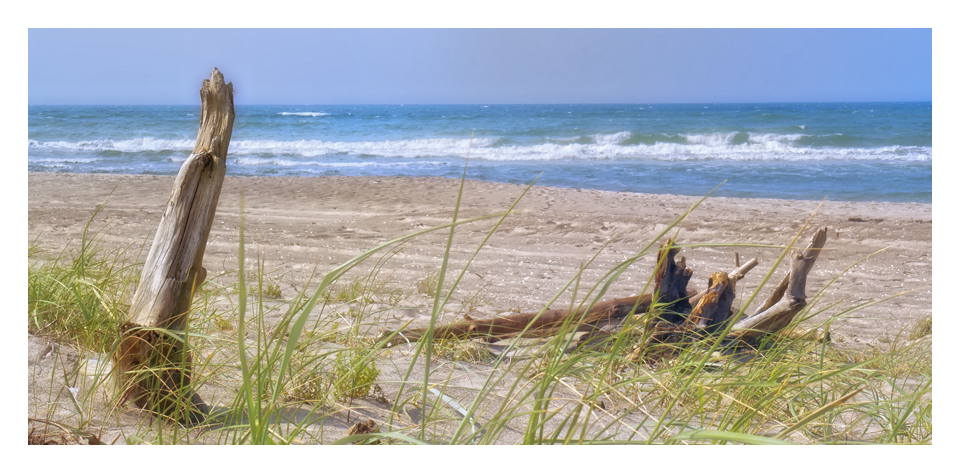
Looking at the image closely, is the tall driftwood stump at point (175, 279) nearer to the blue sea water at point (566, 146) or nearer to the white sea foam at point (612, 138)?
the blue sea water at point (566, 146)

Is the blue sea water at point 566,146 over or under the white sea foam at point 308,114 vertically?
under

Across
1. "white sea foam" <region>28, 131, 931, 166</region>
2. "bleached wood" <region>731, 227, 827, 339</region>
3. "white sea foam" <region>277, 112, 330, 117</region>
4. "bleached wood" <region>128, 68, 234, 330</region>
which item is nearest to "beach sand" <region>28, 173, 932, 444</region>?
"bleached wood" <region>731, 227, 827, 339</region>

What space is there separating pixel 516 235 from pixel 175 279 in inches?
177

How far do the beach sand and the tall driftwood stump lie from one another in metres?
1.00

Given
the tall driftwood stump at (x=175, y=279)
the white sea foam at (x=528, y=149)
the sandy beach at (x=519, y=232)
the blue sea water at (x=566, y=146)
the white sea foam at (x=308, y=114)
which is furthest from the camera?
the white sea foam at (x=308, y=114)

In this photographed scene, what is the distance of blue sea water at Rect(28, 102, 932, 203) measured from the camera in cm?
1027

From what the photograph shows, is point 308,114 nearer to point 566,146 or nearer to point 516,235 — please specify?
point 566,146

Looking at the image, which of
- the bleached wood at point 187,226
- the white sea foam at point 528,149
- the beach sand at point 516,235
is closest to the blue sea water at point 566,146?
the white sea foam at point 528,149

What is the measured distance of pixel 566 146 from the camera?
1544cm

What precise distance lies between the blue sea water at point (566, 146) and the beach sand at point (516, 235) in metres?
1.85

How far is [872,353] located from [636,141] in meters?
13.8

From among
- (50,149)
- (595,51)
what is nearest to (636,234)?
(595,51)

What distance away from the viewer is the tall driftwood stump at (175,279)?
166 centimetres
